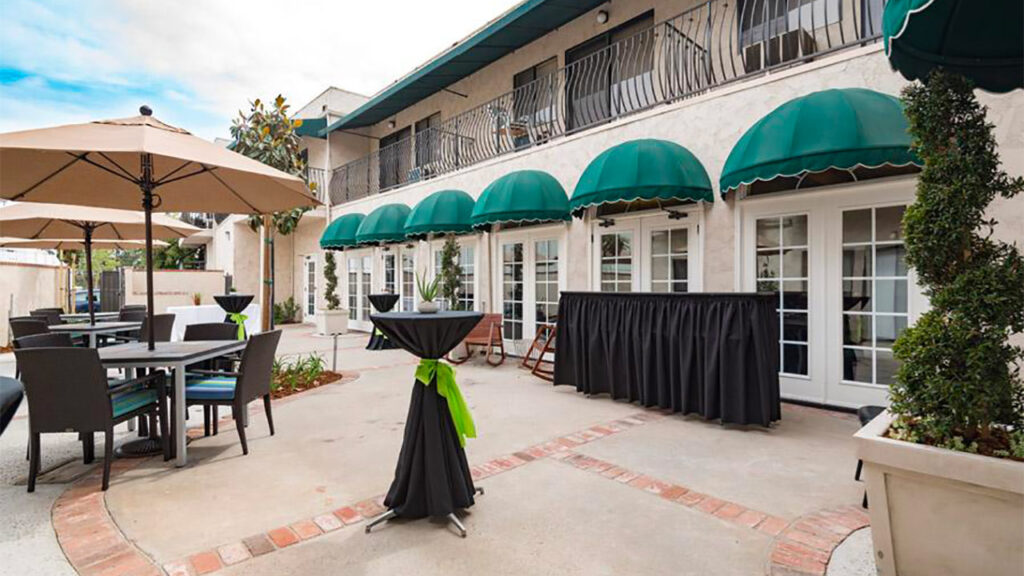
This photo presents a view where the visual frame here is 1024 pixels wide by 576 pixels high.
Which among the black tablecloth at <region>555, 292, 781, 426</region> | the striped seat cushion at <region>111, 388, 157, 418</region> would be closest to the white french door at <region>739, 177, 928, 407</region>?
the black tablecloth at <region>555, 292, 781, 426</region>

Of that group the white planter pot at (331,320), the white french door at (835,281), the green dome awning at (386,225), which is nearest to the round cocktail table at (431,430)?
the white french door at (835,281)

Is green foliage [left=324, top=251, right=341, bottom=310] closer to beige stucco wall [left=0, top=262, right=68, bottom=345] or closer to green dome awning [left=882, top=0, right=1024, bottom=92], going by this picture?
beige stucco wall [left=0, top=262, right=68, bottom=345]

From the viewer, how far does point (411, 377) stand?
24.1ft

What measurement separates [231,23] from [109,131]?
422cm

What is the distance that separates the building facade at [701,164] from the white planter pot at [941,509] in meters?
3.23

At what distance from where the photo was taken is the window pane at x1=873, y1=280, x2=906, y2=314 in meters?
4.92

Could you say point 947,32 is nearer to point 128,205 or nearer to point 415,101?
point 128,205

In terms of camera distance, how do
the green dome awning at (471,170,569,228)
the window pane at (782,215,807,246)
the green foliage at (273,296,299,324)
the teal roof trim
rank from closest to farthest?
1. the window pane at (782,215,807,246)
2. the green dome awning at (471,170,569,228)
3. the teal roof trim
4. the green foliage at (273,296,299,324)

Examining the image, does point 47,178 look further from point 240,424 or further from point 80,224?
point 80,224

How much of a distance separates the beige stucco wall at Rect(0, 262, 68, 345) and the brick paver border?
10768 millimetres

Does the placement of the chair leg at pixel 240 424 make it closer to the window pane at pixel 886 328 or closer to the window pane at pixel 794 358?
the window pane at pixel 794 358

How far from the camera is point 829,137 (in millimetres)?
4402

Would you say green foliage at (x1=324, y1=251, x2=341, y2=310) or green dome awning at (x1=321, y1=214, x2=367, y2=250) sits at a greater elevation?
green dome awning at (x1=321, y1=214, x2=367, y2=250)

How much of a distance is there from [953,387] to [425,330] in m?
2.50
